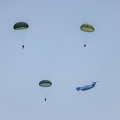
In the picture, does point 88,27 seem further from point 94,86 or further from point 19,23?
point 94,86

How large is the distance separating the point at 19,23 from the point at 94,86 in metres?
25.3

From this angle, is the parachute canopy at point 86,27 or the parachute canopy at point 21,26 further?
the parachute canopy at point 86,27

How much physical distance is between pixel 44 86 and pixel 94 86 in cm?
1685

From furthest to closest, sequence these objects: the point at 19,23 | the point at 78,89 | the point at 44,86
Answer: the point at 78,89, the point at 44,86, the point at 19,23

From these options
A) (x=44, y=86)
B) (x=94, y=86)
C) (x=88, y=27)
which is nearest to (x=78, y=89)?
(x=94, y=86)

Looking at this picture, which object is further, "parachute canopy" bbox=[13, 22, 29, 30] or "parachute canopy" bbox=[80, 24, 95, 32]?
"parachute canopy" bbox=[80, 24, 95, 32]

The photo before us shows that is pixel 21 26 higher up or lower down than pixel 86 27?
lower down

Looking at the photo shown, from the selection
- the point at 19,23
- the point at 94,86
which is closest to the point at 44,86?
the point at 19,23

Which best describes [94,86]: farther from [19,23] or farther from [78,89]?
[19,23]

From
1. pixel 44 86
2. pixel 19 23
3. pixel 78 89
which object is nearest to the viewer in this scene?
pixel 19 23

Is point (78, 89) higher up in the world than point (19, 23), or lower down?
lower down

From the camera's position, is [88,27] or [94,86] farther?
[94,86]

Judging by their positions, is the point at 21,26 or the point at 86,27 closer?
the point at 21,26

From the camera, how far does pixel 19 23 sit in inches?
2088
